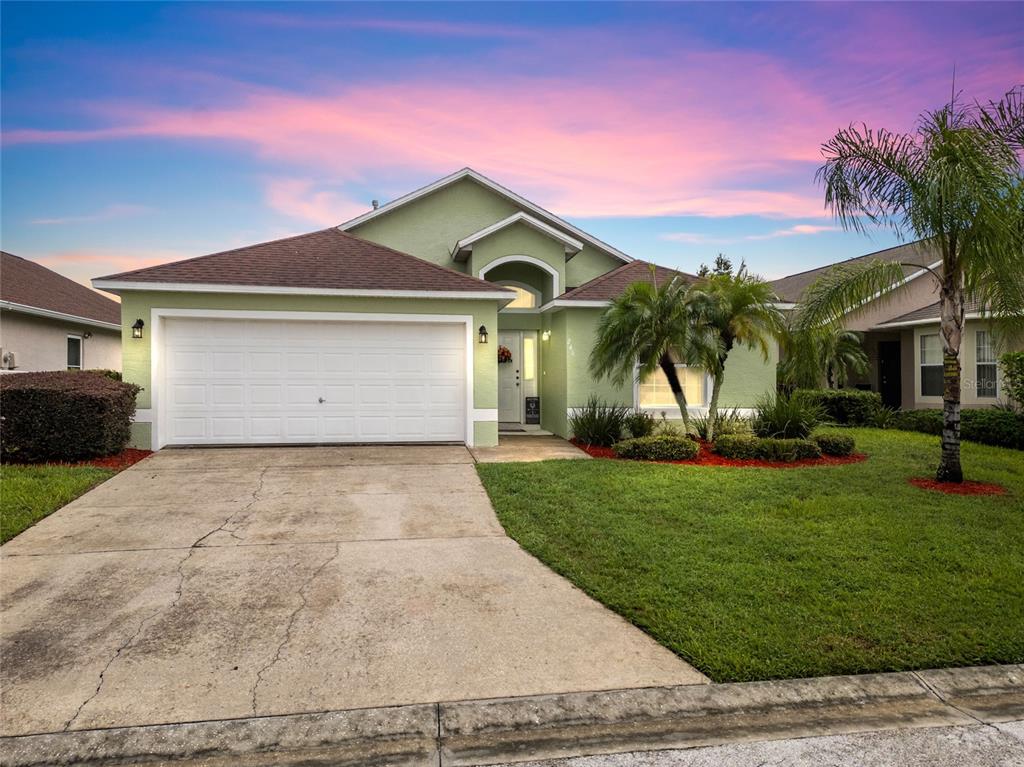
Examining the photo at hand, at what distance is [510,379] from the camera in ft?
51.2

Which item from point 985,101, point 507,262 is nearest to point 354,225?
point 507,262

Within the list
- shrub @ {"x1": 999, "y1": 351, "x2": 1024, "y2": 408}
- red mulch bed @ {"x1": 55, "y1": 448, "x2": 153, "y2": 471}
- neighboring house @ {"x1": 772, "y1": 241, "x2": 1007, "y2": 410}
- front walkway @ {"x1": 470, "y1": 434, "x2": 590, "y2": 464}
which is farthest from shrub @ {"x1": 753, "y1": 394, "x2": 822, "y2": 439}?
red mulch bed @ {"x1": 55, "y1": 448, "x2": 153, "y2": 471}

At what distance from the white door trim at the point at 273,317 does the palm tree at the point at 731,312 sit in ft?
14.5

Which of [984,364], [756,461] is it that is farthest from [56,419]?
[984,364]

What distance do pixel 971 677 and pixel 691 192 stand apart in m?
15.2

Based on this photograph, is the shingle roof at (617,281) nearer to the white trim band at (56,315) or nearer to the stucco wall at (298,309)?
the stucco wall at (298,309)

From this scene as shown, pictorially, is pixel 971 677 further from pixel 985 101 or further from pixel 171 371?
pixel 171 371

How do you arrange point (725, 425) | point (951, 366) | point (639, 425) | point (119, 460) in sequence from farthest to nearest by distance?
1. point (639, 425)
2. point (725, 425)
3. point (119, 460)
4. point (951, 366)

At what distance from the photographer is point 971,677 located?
141 inches

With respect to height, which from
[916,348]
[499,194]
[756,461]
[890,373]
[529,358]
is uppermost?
[499,194]

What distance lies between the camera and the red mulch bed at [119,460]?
9383 millimetres

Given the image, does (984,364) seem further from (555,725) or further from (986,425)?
(555,725)

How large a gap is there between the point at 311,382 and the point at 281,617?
765cm

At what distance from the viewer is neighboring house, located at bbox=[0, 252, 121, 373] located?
47.7 feet
